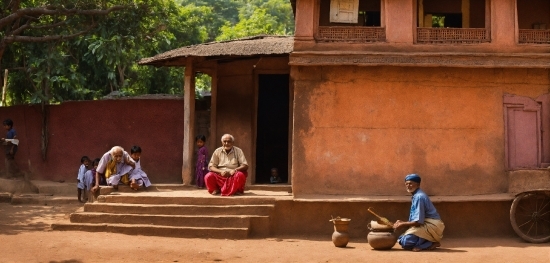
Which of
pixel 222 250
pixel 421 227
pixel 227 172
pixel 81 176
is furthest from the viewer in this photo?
pixel 81 176

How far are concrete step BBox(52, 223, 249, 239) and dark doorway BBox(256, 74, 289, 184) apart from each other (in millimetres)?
5061

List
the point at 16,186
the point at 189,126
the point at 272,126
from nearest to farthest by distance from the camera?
1. the point at 189,126
2. the point at 16,186
3. the point at 272,126

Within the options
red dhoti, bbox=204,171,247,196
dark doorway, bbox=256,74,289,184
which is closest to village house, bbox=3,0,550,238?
red dhoti, bbox=204,171,247,196

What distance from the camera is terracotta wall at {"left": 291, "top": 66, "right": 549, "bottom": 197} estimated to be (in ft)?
40.4

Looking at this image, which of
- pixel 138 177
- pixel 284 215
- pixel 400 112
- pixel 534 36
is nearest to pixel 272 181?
pixel 138 177

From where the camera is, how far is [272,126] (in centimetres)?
1741

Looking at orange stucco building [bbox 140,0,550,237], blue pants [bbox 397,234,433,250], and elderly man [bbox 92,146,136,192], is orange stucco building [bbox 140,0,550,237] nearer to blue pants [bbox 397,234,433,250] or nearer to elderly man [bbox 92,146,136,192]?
blue pants [bbox 397,234,433,250]

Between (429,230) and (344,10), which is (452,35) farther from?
(429,230)

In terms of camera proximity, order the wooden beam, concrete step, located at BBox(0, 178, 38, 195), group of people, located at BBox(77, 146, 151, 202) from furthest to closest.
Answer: concrete step, located at BBox(0, 178, 38, 195)
the wooden beam
group of people, located at BBox(77, 146, 151, 202)

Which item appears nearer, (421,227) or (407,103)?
(421,227)

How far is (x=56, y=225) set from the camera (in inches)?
476

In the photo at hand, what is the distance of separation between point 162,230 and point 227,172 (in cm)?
148

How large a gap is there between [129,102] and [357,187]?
20.8ft

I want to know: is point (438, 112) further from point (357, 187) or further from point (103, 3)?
point (103, 3)
